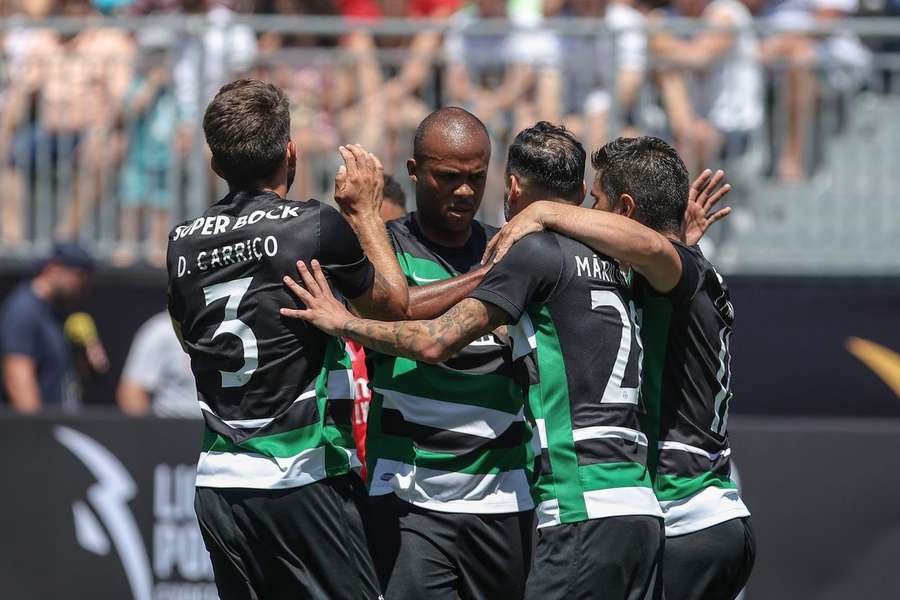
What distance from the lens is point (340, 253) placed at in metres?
4.79

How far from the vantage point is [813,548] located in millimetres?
8633

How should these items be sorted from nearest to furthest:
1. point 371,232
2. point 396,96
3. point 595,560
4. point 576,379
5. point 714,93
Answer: point 595,560, point 576,379, point 371,232, point 714,93, point 396,96

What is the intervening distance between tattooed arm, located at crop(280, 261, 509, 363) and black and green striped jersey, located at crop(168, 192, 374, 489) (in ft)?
0.23

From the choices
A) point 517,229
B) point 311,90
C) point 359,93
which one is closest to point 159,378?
point 311,90

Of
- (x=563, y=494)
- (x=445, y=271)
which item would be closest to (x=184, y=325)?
(x=445, y=271)

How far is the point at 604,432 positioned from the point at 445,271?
103 cm

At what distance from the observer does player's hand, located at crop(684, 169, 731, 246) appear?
550 centimetres

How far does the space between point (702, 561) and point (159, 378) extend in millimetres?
5721

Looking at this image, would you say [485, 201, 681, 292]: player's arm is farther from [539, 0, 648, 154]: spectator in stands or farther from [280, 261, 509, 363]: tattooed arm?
[539, 0, 648, 154]: spectator in stands

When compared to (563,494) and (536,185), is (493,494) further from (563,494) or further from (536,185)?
(536,185)

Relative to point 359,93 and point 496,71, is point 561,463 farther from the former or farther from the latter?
point 359,93

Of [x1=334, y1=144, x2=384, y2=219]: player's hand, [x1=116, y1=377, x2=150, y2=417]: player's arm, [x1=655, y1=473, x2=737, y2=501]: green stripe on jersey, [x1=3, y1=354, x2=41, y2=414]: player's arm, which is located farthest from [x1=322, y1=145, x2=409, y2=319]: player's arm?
[x1=3, y1=354, x2=41, y2=414]: player's arm

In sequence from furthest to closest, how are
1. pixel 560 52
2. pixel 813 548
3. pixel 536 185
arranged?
pixel 560 52, pixel 813 548, pixel 536 185

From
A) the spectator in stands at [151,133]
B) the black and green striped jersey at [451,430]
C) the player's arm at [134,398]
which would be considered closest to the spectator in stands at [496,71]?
the spectator in stands at [151,133]
